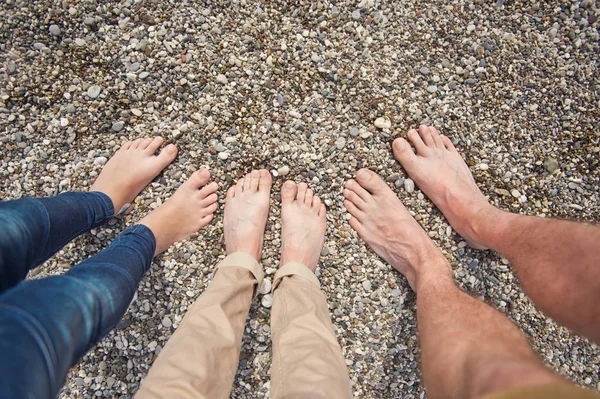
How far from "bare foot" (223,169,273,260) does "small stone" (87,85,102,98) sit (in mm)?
880

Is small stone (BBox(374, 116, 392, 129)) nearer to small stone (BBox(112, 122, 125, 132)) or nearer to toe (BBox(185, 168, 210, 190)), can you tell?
toe (BBox(185, 168, 210, 190))

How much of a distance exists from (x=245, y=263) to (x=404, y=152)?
1036 millimetres

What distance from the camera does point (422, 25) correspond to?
2.14m

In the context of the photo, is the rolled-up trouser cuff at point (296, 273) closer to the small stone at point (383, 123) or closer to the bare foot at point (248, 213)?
the bare foot at point (248, 213)

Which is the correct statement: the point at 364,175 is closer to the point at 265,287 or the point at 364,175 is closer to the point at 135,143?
the point at 265,287

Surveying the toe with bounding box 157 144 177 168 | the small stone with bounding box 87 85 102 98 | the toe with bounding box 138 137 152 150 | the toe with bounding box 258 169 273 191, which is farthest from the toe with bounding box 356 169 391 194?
the small stone with bounding box 87 85 102 98

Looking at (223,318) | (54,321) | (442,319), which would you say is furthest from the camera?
(223,318)

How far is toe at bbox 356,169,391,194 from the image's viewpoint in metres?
2.10

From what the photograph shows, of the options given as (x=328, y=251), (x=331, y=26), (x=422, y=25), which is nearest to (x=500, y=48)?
(x=422, y=25)

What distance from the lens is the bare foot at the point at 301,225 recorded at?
6.59 feet

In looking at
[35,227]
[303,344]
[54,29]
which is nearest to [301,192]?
[303,344]

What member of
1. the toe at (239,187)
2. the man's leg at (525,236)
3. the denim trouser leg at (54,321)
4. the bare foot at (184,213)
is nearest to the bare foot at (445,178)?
the man's leg at (525,236)

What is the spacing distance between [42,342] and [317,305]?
1.11 meters

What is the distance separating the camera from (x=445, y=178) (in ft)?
6.67
